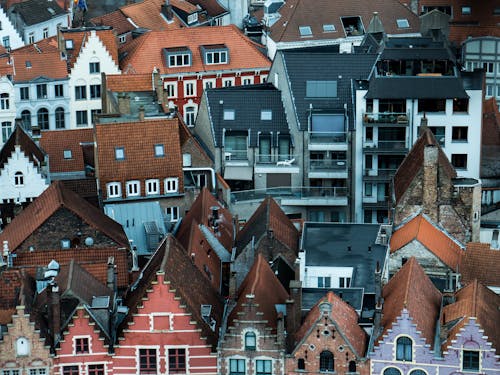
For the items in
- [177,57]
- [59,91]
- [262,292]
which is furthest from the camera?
[177,57]

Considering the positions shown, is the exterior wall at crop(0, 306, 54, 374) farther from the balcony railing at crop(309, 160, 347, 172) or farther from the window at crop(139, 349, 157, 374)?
the balcony railing at crop(309, 160, 347, 172)

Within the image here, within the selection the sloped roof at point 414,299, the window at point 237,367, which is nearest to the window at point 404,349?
the sloped roof at point 414,299

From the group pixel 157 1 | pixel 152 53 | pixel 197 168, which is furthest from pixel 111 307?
pixel 157 1

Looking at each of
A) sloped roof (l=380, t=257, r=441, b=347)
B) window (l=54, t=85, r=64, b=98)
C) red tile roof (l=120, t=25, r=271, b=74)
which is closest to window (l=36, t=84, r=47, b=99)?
window (l=54, t=85, r=64, b=98)

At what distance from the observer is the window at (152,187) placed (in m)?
148

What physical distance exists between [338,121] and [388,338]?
40517mm

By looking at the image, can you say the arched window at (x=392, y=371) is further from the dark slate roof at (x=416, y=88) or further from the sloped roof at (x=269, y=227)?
the dark slate roof at (x=416, y=88)

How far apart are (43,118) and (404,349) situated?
6570cm

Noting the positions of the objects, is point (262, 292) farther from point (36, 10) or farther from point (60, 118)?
point (36, 10)

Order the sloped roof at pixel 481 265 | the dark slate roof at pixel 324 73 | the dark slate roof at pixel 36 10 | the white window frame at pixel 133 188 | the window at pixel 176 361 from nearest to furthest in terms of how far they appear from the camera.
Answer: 1. the window at pixel 176 361
2. the sloped roof at pixel 481 265
3. the white window frame at pixel 133 188
4. the dark slate roof at pixel 324 73
5. the dark slate roof at pixel 36 10

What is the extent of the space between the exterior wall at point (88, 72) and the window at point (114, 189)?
27.2 metres

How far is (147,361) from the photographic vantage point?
118875 millimetres

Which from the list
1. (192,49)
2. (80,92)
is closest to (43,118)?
(80,92)

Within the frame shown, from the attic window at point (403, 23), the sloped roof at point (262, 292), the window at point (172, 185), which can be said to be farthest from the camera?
the attic window at point (403, 23)
